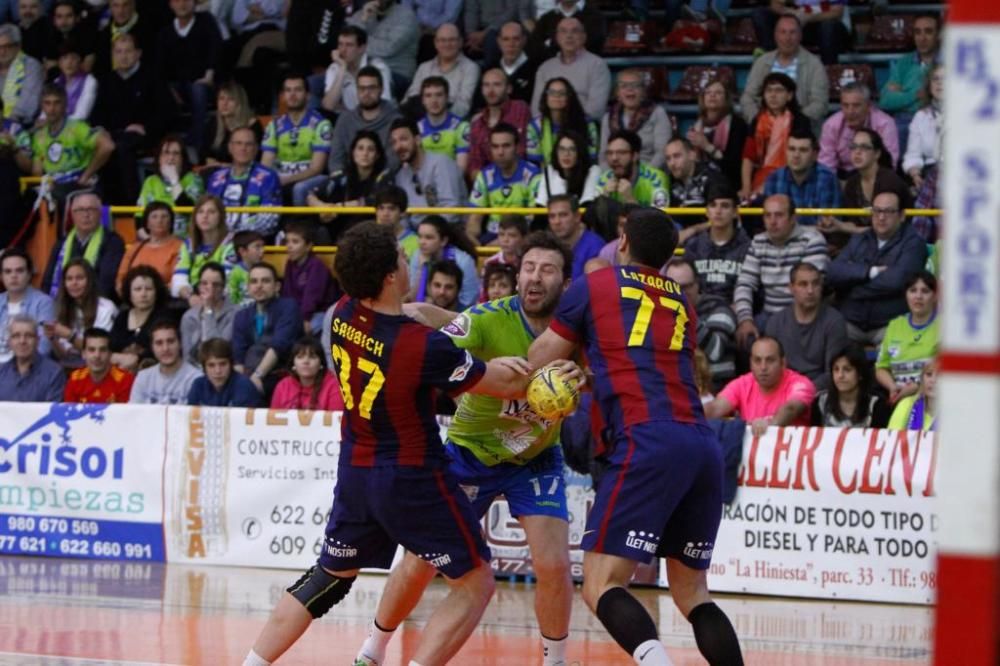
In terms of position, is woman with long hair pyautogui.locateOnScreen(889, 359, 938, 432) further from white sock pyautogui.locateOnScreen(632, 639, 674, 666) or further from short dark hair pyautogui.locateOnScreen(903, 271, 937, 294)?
white sock pyautogui.locateOnScreen(632, 639, 674, 666)

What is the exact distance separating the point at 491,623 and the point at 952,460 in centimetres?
754

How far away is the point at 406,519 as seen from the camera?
274 inches

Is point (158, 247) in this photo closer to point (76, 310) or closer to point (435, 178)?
point (76, 310)

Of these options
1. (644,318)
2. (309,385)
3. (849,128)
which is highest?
(849,128)

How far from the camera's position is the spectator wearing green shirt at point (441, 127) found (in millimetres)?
16312

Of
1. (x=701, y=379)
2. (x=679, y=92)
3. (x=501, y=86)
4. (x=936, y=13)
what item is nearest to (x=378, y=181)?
(x=501, y=86)

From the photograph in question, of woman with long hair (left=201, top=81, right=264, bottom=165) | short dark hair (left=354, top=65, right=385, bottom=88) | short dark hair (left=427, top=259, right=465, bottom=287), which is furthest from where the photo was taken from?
woman with long hair (left=201, top=81, right=264, bottom=165)

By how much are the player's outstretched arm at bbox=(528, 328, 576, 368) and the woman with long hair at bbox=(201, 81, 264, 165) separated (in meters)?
11.2

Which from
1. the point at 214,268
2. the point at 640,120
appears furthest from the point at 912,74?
the point at 214,268

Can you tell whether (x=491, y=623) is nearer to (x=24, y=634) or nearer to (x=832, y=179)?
(x=24, y=634)

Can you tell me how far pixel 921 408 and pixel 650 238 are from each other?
556cm

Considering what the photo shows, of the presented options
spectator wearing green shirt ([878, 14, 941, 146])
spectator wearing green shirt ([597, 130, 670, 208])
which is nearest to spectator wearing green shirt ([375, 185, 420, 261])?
spectator wearing green shirt ([597, 130, 670, 208])

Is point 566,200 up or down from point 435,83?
down

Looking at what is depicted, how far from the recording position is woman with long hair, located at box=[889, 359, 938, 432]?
11.8 metres
